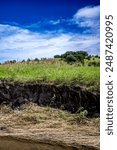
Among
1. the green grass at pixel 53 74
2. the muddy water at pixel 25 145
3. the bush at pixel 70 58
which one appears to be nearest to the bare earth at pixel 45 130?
the muddy water at pixel 25 145

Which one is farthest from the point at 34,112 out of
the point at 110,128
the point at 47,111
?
the point at 110,128

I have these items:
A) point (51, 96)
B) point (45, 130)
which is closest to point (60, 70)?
point (51, 96)

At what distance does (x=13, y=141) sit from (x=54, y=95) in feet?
3.94

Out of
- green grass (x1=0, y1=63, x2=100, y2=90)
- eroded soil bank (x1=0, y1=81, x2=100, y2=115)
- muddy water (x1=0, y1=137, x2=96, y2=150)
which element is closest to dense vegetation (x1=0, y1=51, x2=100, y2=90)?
green grass (x1=0, y1=63, x2=100, y2=90)

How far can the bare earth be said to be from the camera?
5164mm

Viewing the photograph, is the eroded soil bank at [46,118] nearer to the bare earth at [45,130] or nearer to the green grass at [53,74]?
the bare earth at [45,130]

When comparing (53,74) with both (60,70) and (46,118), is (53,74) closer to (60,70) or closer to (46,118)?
(60,70)

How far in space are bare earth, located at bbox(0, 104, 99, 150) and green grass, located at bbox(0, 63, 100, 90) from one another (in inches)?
23.1

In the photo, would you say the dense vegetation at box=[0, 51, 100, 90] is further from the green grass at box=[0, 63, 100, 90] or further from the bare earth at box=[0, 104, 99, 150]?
the bare earth at box=[0, 104, 99, 150]

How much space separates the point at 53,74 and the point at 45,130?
1.47m

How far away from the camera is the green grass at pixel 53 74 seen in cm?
652

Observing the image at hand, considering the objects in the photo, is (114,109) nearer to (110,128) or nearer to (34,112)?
(110,128)

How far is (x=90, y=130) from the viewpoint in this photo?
5473mm

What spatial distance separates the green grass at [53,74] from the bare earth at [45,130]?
0.59m
